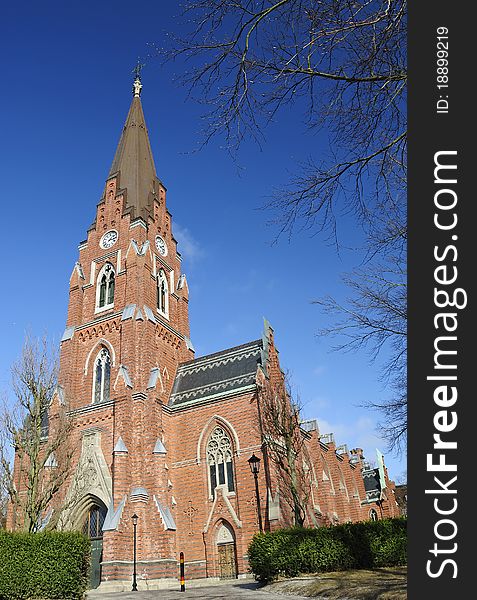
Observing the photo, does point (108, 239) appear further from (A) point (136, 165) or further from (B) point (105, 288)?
(A) point (136, 165)

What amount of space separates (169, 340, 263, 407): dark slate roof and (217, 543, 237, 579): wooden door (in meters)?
7.66

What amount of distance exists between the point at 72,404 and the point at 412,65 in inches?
1167

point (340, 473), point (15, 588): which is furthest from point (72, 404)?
point (340, 473)

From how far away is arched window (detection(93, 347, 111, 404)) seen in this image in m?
31.1

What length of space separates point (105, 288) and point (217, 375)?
1014 cm

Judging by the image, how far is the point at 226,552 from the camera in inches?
1017

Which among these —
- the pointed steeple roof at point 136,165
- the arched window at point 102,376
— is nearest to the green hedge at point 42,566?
the arched window at point 102,376

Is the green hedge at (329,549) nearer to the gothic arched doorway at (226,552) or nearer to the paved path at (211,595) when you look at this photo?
the paved path at (211,595)

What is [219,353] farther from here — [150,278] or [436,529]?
[436,529]

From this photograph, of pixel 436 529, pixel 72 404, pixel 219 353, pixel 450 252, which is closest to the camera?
pixel 436 529

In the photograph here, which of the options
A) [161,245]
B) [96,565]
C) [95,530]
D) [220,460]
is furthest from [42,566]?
[161,245]

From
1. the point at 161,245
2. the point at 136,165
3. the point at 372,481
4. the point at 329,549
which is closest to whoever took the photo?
the point at 329,549

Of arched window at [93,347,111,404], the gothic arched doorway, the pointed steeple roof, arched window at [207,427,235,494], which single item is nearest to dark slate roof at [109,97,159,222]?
the pointed steeple roof

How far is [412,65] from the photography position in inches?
178
